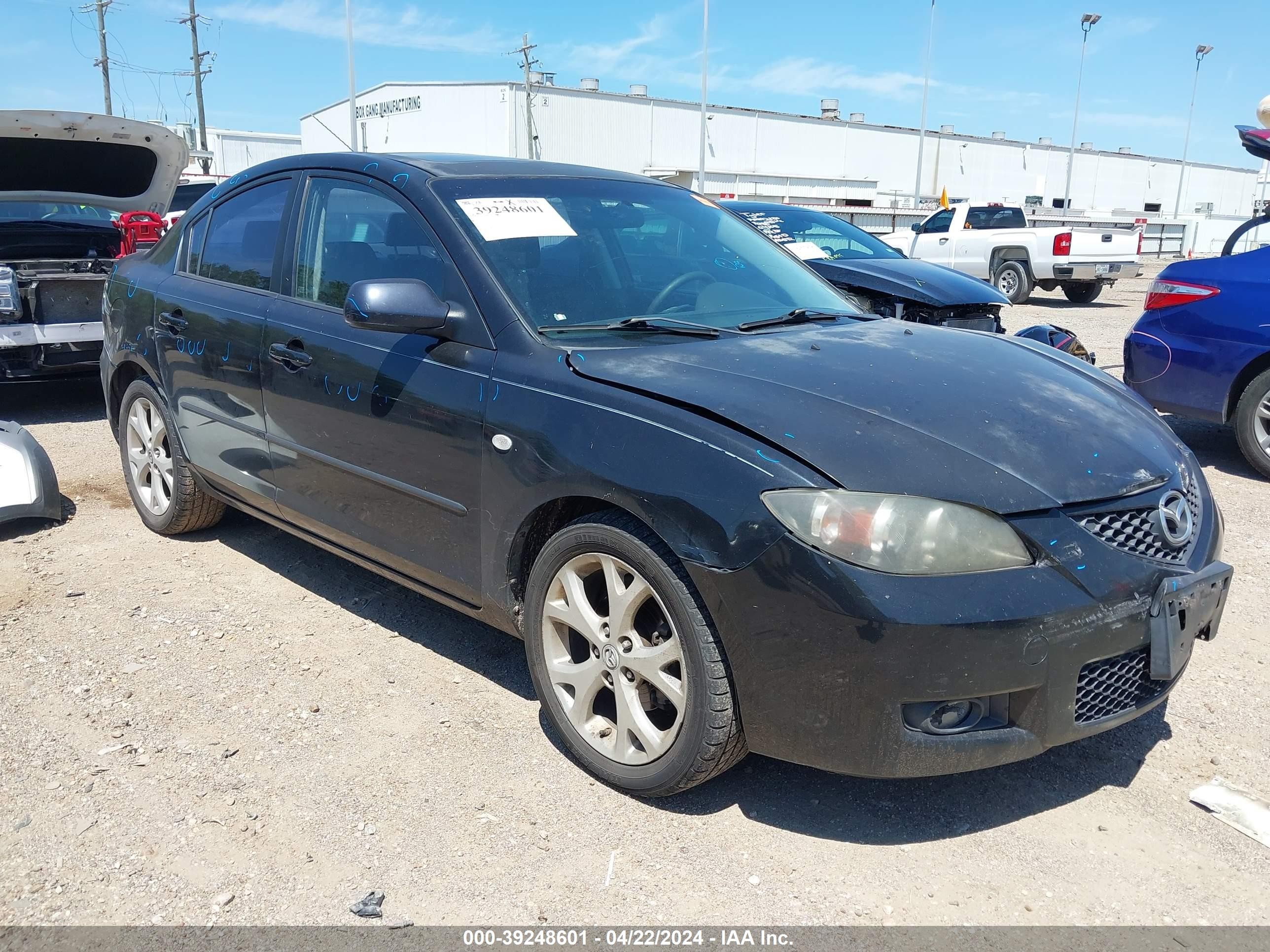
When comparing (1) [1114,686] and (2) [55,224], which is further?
(2) [55,224]

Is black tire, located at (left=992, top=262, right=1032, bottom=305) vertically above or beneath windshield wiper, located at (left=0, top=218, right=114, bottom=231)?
beneath

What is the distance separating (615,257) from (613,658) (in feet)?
4.65

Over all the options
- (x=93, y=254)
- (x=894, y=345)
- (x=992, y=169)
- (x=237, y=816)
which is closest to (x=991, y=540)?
(x=894, y=345)

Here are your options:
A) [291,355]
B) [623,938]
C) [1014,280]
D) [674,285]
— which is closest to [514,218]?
[674,285]

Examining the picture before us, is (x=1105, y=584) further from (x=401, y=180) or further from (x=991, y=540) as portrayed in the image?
(x=401, y=180)

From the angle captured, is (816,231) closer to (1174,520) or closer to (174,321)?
(174,321)

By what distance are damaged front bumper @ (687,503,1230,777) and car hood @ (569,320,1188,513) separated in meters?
0.19

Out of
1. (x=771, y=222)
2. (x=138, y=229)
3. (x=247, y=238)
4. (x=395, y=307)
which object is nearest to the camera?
(x=395, y=307)

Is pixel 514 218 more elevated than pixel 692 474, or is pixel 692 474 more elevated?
pixel 514 218

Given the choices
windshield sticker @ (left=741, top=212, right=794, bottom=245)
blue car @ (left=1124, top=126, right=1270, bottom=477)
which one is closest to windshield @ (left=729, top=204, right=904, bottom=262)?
windshield sticker @ (left=741, top=212, right=794, bottom=245)

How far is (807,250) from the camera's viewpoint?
9312 mm

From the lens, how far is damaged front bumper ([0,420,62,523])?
4.89m

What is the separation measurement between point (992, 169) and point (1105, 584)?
7168cm

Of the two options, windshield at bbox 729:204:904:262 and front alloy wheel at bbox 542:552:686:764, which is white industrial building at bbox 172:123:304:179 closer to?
windshield at bbox 729:204:904:262
